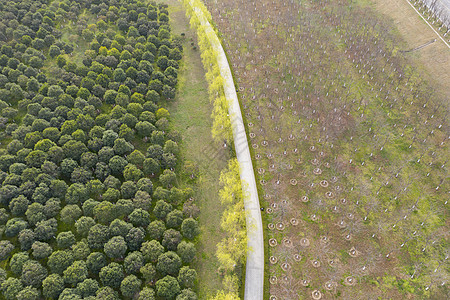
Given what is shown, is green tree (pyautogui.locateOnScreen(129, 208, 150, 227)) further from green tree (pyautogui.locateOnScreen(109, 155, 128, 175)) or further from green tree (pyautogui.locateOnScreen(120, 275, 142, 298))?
green tree (pyautogui.locateOnScreen(109, 155, 128, 175))

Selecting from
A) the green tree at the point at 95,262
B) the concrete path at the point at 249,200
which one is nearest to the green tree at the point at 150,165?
the concrete path at the point at 249,200

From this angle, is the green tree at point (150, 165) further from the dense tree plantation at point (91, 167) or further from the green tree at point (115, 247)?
the green tree at point (115, 247)

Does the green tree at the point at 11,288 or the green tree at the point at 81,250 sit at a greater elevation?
the green tree at the point at 81,250

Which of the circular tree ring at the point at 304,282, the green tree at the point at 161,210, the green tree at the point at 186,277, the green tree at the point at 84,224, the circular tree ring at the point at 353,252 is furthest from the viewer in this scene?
the green tree at the point at 161,210

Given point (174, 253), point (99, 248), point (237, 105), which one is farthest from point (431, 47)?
point (99, 248)

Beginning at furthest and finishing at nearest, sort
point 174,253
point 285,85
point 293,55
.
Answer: point 293,55
point 285,85
point 174,253

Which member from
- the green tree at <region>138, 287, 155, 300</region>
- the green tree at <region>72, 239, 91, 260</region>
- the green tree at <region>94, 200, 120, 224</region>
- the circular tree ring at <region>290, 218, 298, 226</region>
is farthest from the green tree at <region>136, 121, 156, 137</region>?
the circular tree ring at <region>290, 218, 298, 226</region>

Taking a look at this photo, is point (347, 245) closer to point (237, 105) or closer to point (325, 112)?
point (325, 112)

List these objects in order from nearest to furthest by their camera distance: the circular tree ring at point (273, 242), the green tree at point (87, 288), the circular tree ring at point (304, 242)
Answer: the green tree at point (87, 288) → the circular tree ring at point (304, 242) → the circular tree ring at point (273, 242)
